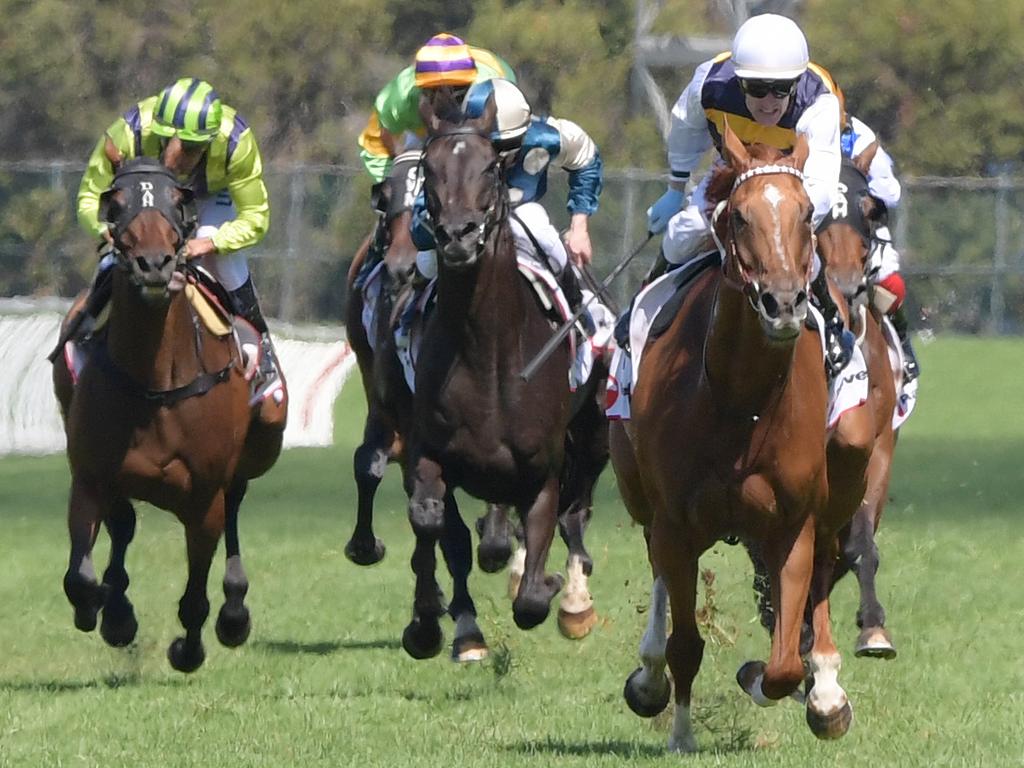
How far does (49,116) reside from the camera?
3809cm

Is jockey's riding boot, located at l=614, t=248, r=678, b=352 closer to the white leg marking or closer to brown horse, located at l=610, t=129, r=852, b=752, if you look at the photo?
brown horse, located at l=610, t=129, r=852, b=752

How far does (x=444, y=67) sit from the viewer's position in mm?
10016

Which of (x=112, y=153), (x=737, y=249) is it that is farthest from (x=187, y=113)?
(x=737, y=249)

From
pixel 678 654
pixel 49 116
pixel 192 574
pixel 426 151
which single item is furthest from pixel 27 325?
pixel 49 116

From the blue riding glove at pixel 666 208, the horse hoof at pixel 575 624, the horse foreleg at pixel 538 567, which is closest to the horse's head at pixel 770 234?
the blue riding glove at pixel 666 208

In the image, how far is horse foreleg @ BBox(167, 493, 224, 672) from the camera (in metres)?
9.88

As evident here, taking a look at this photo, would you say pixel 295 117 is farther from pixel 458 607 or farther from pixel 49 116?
pixel 458 607

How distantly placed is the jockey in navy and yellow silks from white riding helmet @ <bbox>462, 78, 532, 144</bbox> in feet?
1.03

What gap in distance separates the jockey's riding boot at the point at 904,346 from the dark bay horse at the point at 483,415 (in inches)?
63.3

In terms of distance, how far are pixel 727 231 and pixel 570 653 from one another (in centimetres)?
393

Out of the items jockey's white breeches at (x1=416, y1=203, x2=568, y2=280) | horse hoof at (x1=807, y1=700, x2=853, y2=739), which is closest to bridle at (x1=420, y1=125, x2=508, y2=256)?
jockey's white breeches at (x1=416, y1=203, x2=568, y2=280)

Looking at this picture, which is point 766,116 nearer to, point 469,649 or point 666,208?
point 666,208

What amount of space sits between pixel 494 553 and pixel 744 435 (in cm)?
276

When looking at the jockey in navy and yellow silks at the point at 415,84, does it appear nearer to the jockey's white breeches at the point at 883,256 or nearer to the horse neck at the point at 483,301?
the horse neck at the point at 483,301
